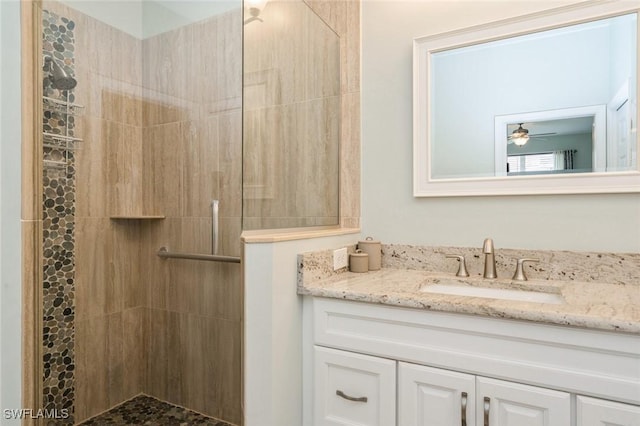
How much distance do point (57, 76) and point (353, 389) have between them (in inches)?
63.2

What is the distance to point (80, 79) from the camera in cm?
159

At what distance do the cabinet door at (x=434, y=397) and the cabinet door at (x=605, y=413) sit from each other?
254 millimetres

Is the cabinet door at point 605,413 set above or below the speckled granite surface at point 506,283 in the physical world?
below

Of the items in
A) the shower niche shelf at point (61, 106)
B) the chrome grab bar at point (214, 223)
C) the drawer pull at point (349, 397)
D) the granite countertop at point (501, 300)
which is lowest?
the drawer pull at point (349, 397)

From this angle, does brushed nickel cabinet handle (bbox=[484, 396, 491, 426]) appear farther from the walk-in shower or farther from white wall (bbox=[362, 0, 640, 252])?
the walk-in shower

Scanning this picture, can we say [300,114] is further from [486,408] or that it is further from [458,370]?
[486,408]

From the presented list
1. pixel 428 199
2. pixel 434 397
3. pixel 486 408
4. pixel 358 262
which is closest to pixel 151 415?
pixel 358 262

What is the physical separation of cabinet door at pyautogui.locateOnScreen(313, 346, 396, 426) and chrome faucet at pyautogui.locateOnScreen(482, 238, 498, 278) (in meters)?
0.55

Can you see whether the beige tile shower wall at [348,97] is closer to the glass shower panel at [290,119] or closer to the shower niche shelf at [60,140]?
the glass shower panel at [290,119]

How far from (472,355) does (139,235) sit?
160 centimetres

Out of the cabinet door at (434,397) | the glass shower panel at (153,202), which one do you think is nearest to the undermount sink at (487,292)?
the cabinet door at (434,397)

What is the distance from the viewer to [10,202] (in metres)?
1.29

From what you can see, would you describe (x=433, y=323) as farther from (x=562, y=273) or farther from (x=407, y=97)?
(x=407, y=97)

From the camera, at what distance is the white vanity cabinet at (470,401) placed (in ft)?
3.16
